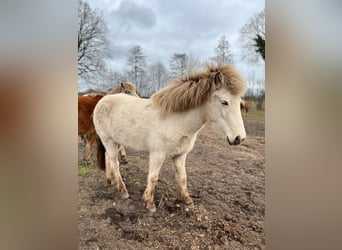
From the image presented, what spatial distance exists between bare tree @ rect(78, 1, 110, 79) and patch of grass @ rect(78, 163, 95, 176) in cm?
37

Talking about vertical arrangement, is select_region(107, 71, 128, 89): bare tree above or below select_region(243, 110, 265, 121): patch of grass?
above

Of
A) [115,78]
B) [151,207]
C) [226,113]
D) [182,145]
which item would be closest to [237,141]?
[226,113]

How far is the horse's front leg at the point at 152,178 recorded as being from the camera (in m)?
1.05

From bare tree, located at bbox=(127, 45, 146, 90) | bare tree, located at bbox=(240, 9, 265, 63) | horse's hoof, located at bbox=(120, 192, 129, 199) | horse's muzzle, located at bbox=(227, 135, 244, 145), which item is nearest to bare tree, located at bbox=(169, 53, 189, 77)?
bare tree, located at bbox=(127, 45, 146, 90)

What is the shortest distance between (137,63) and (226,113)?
1.41ft

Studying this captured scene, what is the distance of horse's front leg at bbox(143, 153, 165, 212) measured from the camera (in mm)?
1048

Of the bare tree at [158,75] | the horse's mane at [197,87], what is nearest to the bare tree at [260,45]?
the horse's mane at [197,87]

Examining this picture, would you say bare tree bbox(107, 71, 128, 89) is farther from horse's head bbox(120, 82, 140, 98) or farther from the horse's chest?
the horse's chest

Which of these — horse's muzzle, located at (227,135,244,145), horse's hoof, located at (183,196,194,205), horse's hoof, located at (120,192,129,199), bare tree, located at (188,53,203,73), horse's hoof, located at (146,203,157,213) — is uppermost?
bare tree, located at (188,53,203,73)

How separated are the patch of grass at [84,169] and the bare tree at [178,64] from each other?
0.53 metres
